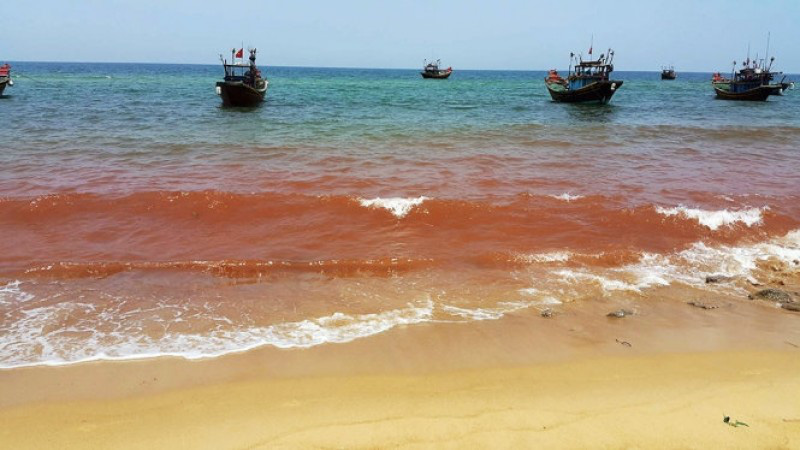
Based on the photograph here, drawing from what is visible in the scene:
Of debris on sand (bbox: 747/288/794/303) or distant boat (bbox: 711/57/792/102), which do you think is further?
distant boat (bbox: 711/57/792/102)

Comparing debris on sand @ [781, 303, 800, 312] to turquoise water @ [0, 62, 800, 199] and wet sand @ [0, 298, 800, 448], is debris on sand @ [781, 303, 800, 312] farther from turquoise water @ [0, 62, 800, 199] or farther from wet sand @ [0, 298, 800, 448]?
turquoise water @ [0, 62, 800, 199]

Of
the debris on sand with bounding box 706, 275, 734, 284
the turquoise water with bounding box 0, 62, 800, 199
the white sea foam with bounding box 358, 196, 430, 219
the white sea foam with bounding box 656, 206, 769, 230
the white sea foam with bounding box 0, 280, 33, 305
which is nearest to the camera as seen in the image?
the white sea foam with bounding box 0, 280, 33, 305

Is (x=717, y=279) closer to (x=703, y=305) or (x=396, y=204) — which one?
(x=703, y=305)

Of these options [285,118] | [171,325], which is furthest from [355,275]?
[285,118]

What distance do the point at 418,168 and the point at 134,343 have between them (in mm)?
10263

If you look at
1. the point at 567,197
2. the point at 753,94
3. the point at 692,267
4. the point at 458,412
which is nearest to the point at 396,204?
the point at 567,197

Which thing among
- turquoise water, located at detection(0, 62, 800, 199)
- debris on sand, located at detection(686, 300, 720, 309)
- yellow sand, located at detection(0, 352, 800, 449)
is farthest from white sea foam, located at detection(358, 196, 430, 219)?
yellow sand, located at detection(0, 352, 800, 449)

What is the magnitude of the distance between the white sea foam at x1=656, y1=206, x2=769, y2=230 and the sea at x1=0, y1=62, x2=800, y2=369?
46 mm

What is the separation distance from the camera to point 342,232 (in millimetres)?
10008

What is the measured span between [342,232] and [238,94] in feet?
78.9

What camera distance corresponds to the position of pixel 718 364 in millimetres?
5457

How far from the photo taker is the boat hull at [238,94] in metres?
30.3

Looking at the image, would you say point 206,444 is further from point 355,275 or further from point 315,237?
point 315,237

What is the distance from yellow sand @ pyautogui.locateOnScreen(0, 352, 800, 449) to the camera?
4.17 meters
